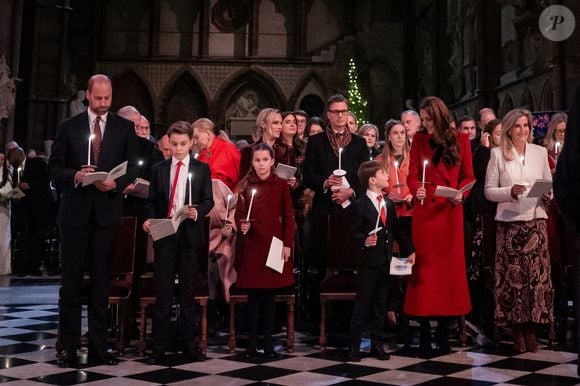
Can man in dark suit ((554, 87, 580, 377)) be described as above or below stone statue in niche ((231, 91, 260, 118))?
below

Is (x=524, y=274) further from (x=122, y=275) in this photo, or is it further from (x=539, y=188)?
(x=122, y=275)

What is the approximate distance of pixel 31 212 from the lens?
10305mm

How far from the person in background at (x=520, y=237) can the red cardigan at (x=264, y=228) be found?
61.8 inches

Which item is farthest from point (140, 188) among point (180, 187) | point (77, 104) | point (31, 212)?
point (77, 104)

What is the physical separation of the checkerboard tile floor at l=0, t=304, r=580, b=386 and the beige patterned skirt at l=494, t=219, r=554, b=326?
0.32m

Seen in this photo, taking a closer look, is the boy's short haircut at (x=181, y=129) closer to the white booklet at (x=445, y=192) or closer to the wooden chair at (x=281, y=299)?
the wooden chair at (x=281, y=299)

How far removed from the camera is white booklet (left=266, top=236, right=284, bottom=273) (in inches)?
181

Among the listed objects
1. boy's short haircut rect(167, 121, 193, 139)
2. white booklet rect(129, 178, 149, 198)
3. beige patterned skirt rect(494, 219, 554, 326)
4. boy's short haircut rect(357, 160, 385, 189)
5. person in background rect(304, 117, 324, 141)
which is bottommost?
beige patterned skirt rect(494, 219, 554, 326)

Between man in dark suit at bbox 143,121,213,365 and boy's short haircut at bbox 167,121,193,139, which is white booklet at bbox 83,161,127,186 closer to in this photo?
man in dark suit at bbox 143,121,213,365

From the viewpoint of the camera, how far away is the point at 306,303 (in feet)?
A: 20.7

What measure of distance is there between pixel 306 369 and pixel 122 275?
165 cm

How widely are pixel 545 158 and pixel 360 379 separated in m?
2.33

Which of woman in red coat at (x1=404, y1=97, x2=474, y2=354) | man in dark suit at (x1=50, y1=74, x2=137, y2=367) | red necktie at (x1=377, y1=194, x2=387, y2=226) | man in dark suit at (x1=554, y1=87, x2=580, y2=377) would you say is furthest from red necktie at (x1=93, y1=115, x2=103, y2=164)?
man in dark suit at (x1=554, y1=87, x2=580, y2=377)

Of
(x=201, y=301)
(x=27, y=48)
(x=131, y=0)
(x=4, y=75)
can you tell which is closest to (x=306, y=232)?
(x=201, y=301)
